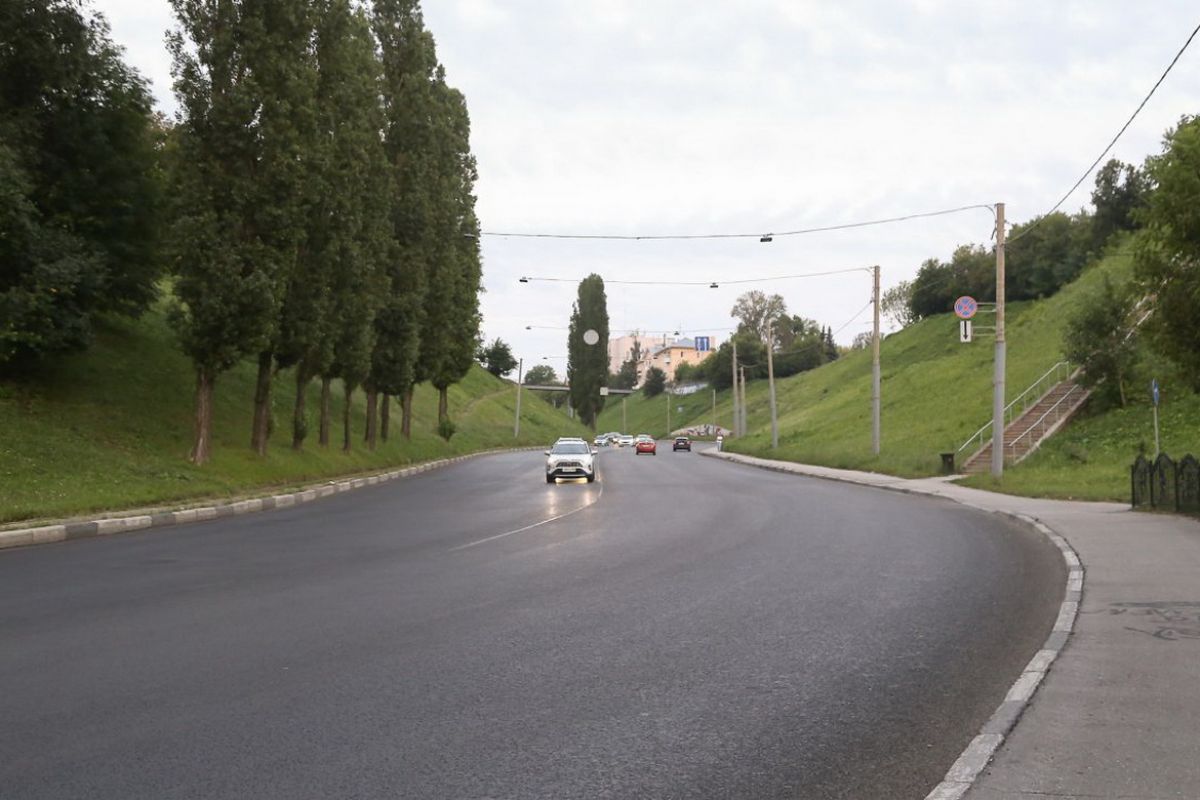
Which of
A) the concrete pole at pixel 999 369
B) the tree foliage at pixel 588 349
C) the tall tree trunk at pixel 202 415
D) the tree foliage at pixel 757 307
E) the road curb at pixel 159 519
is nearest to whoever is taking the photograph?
the road curb at pixel 159 519

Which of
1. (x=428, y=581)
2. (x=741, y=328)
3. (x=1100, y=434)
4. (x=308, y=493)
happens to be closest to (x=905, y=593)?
(x=428, y=581)

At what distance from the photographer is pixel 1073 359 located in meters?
37.4

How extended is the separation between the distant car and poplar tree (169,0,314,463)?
37.8 ft

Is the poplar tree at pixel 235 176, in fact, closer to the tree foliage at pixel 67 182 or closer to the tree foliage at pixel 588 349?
the tree foliage at pixel 67 182

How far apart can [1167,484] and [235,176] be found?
74.6 feet

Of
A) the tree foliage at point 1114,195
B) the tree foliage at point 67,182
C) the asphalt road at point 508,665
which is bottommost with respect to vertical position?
the asphalt road at point 508,665

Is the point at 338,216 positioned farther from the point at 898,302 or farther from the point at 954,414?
the point at 898,302

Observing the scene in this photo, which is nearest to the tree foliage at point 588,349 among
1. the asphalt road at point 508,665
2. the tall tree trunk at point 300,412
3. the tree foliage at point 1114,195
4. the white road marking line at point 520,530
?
the tree foliage at point 1114,195

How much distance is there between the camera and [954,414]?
162ft

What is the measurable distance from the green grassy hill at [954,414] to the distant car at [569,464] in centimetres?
1104

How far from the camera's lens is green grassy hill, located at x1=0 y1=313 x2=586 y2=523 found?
1914 cm

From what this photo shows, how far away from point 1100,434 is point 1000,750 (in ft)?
110

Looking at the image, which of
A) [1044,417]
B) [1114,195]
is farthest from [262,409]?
[1114,195]

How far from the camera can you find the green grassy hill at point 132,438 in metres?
19.1
